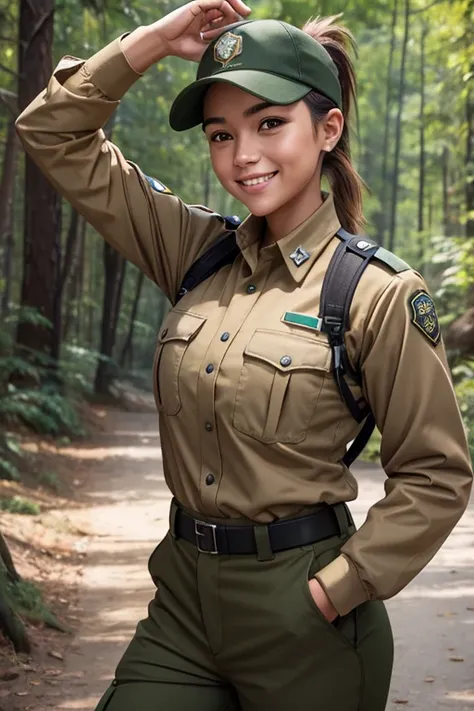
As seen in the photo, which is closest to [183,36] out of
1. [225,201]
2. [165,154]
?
[165,154]

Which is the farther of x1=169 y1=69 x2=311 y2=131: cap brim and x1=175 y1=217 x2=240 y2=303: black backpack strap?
x1=175 y1=217 x2=240 y2=303: black backpack strap

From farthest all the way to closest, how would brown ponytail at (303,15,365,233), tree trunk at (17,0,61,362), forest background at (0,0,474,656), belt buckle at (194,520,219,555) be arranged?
1. forest background at (0,0,474,656)
2. tree trunk at (17,0,61,362)
3. brown ponytail at (303,15,365,233)
4. belt buckle at (194,520,219,555)

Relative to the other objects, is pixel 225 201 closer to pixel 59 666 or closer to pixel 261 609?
pixel 59 666

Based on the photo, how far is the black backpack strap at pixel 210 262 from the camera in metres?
3.16

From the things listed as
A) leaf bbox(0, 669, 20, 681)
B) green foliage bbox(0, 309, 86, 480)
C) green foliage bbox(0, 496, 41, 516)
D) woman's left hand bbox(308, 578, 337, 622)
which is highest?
woman's left hand bbox(308, 578, 337, 622)

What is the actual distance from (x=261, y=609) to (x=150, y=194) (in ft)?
4.11

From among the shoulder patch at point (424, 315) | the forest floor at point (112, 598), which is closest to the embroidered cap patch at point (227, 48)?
the shoulder patch at point (424, 315)

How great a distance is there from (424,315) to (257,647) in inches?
36.8

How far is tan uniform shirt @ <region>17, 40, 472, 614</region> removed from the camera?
274 cm

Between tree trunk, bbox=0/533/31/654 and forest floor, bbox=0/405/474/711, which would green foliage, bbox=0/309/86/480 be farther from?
tree trunk, bbox=0/533/31/654

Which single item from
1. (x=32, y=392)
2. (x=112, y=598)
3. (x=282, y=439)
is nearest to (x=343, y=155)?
(x=282, y=439)

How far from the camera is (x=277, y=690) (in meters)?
2.78

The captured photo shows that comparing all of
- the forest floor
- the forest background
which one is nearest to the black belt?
the forest background

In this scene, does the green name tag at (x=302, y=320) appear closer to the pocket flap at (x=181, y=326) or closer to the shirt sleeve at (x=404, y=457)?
the shirt sleeve at (x=404, y=457)
